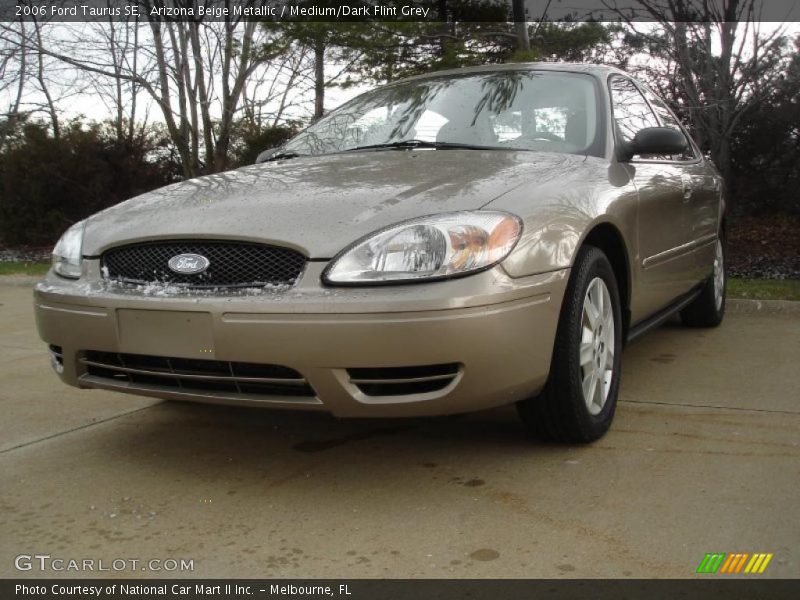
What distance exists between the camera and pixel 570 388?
2854 mm

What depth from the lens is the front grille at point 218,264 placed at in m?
2.62

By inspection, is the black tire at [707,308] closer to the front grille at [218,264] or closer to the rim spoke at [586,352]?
the rim spoke at [586,352]

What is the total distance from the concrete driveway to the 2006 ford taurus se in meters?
0.29

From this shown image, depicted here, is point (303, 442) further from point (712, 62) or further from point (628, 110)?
point (712, 62)

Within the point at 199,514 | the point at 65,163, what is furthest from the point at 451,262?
the point at 65,163

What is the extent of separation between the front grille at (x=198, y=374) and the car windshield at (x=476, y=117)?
145 cm

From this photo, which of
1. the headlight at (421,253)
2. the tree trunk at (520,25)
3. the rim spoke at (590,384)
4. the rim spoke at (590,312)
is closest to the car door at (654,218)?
the rim spoke at (590,312)

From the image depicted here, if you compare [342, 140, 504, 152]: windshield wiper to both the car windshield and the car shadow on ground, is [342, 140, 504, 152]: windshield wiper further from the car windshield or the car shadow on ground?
the car shadow on ground

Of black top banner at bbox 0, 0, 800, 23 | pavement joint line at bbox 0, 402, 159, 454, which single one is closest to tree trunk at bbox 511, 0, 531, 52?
black top banner at bbox 0, 0, 800, 23

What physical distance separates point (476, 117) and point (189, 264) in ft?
5.27

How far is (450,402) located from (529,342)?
1.02ft
